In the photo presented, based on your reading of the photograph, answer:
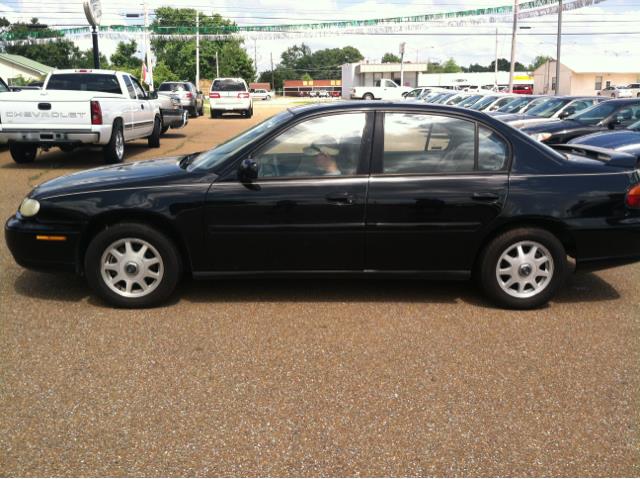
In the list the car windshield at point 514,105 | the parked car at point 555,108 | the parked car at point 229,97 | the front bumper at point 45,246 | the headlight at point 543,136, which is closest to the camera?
the front bumper at point 45,246

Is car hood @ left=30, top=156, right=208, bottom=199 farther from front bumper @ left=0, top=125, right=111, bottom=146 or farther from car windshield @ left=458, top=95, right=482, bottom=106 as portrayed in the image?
car windshield @ left=458, top=95, right=482, bottom=106

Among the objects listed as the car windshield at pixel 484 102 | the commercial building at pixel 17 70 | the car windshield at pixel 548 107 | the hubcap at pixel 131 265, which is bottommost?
the hubcap at pixel 131 265

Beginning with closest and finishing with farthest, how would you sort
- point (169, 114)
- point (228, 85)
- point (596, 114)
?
point (596, 114), point (169, 114), point (228, 85)

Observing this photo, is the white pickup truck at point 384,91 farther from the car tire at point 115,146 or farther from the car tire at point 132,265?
the car tire at point 132,265

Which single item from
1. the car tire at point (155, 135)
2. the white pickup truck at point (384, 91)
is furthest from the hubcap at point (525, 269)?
the white pickup truck at point (384, 91)

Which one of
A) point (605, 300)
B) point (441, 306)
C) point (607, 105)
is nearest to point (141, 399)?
point (441, 306)

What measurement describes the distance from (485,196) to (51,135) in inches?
379

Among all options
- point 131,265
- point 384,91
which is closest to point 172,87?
point 384,91

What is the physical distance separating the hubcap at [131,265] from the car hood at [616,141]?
759 centimetres

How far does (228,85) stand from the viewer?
33.4m

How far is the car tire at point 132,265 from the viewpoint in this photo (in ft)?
15.7

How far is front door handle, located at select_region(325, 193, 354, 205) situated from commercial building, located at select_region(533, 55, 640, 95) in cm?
7293

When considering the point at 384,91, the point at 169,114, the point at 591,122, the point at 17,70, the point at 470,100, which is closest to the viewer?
the point at 591,122

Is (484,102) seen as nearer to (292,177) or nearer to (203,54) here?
(292,177)
